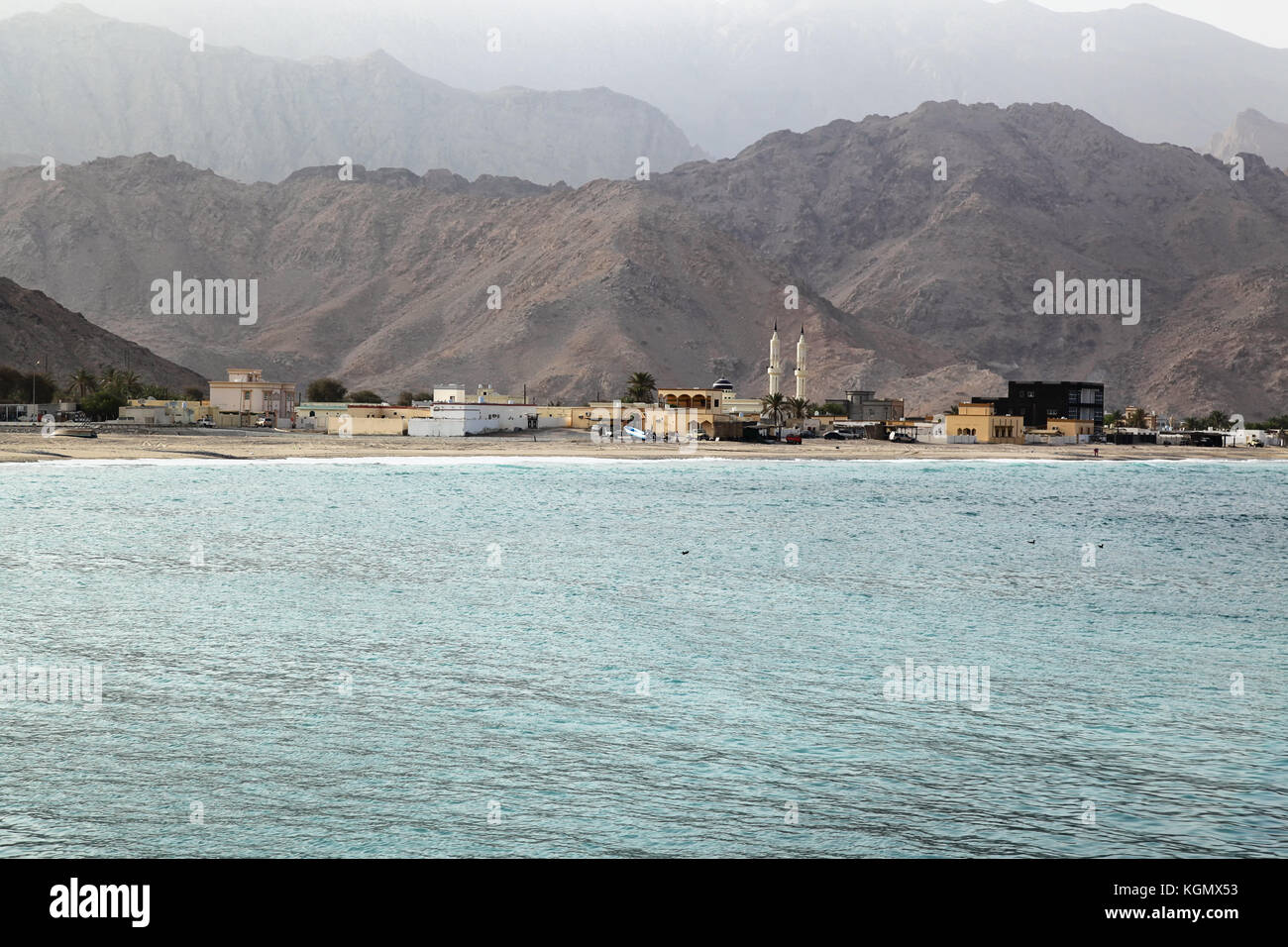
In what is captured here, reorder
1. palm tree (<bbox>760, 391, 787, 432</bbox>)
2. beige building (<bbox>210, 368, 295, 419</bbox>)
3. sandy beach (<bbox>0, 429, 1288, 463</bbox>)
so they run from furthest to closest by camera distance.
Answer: palm tree (<bbox>760, 391, 787, 432</bbox>) < beige building (<bbox>210, 368, 295, 419</bbox>) < sandy beach (<bbox>0, 429, 1288, 463</bbox>)

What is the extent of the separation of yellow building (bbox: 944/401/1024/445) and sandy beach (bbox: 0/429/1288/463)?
8.63ft

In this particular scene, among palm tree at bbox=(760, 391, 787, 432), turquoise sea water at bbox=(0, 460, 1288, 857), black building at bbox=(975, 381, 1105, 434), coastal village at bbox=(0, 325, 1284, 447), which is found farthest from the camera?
black building at bbox=(975, 381, 1105, 434)

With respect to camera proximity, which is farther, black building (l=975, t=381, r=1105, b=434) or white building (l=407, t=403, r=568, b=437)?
black building (l=975, t=381, r=1105, b=434)

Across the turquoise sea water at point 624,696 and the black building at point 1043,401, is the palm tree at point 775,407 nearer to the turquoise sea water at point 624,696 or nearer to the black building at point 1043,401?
the black building at point 1043,401

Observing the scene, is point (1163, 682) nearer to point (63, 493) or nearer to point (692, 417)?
point (63, 493)

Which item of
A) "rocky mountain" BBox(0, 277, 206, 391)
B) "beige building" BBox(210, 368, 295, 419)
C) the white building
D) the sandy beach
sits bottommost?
the sandy beach

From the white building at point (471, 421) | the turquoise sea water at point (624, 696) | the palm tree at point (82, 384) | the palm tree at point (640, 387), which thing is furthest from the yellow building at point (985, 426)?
the palm tree at point (82, 384)

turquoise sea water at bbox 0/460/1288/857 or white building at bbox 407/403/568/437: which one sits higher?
white building at bbox 407/403/568/437

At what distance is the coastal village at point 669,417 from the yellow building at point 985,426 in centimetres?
13

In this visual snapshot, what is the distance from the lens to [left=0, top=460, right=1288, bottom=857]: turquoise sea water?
13164 millimetres

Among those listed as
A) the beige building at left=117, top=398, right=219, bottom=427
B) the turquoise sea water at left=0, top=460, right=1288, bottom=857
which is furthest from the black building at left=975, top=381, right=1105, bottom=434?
the turquoise sea water at left=0, top=460, right=1288, bottom=857

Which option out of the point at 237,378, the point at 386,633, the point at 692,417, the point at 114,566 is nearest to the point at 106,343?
the point at 237,378

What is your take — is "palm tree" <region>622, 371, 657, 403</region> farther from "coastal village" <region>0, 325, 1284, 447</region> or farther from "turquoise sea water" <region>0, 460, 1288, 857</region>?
"turquoise sea water" <region>0, 460, 1288, 857</region>
